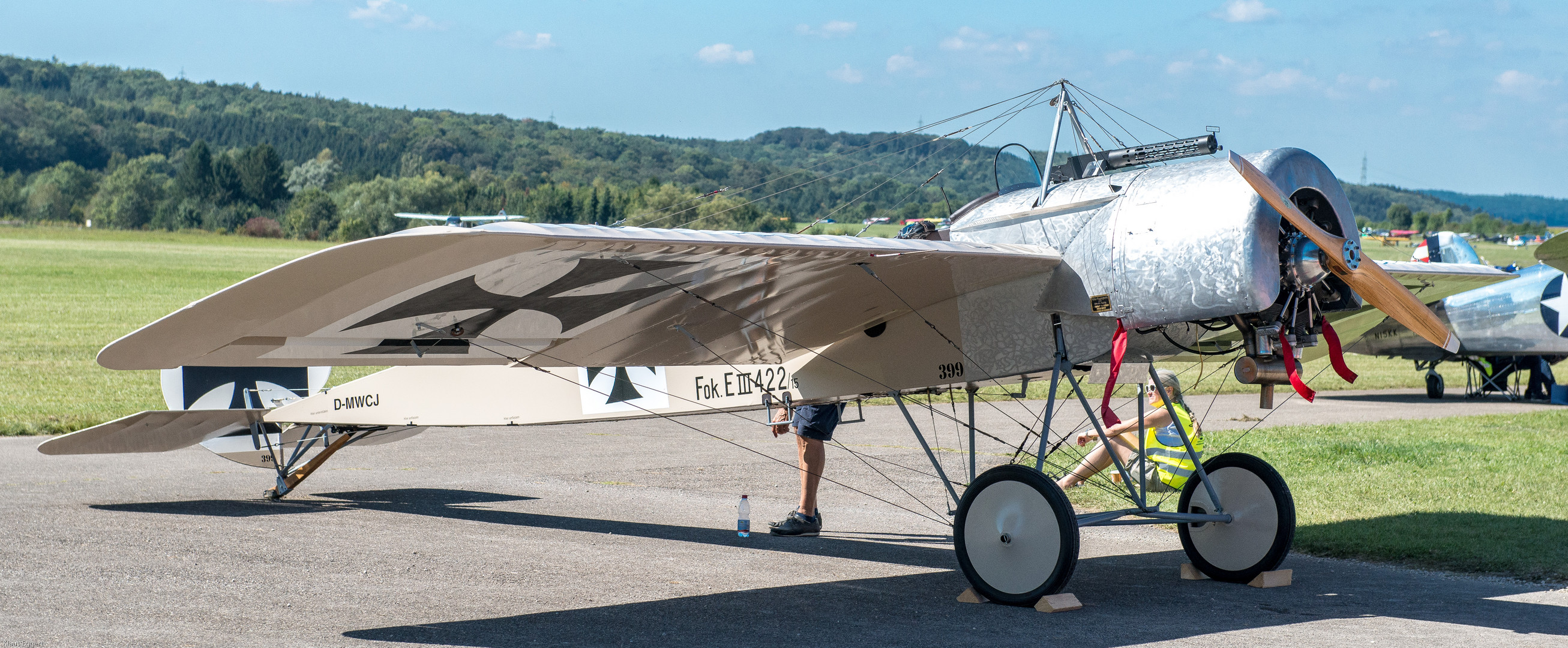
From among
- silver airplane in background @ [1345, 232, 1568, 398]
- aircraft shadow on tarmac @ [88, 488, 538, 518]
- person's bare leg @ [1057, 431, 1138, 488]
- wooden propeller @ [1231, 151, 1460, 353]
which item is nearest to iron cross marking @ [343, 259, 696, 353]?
wooden propeller @ [1231, 151, 1460, 353]

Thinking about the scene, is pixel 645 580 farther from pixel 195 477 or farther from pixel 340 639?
pixel 195 477

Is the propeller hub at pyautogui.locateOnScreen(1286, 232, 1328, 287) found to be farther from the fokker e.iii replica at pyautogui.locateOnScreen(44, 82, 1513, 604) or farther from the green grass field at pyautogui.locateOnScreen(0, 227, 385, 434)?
the green grass field at pyautogui.locateOnScreen(0, 227, 385, 434)

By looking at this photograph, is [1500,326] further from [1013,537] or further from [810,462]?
[1013,537]

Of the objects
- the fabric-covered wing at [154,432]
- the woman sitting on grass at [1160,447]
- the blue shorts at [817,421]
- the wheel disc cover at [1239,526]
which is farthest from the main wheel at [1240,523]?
the fabric-covered wing at [154,432]

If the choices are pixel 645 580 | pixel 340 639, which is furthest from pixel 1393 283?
pixel 340 639

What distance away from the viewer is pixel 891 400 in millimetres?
19891

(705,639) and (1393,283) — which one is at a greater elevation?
(1393,283)

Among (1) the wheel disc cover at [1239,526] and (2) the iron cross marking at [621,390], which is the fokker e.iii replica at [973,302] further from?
(2) the iron cross marking at [621,390]

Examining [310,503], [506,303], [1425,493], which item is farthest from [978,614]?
[1425,493]

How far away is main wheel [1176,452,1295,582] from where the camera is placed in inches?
279

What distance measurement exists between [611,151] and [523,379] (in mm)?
108556

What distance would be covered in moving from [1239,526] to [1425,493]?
4.39 metres

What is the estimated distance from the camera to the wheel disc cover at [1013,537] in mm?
6258

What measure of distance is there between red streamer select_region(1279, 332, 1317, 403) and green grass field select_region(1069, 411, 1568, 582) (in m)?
2.70
